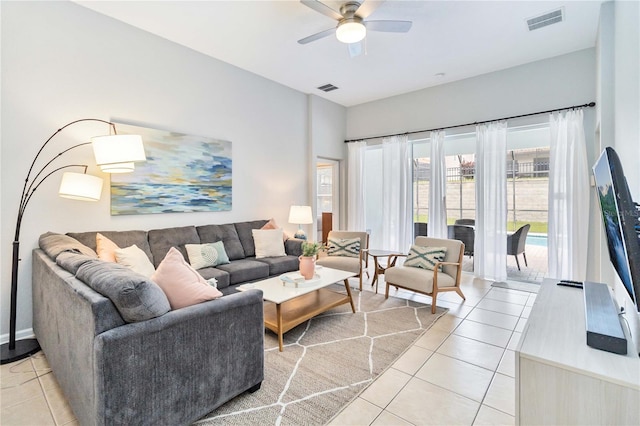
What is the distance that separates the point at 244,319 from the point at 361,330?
1490 millimetres

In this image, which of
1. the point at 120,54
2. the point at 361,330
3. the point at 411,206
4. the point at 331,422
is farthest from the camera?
the point at 411,206

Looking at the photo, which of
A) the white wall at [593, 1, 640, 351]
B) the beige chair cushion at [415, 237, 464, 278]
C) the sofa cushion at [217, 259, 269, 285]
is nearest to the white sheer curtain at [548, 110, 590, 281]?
the white wall at [593, 1, 640, 351]

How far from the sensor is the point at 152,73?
367cm

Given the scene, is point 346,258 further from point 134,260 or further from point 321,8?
point 321,8

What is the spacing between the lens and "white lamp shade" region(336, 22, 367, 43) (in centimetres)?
273

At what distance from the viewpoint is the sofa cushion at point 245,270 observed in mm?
3558

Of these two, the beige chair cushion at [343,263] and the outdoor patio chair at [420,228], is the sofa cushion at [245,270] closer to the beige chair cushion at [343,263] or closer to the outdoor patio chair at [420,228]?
the beige chair cushion at [343,263]

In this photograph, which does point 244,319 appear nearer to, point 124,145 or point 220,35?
point 124,145

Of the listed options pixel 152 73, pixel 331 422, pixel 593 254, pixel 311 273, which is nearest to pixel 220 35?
pixel 152 73

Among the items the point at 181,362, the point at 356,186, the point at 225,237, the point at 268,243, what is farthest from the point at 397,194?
the point at 181,362

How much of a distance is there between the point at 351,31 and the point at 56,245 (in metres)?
3.15

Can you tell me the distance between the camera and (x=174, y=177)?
391 cm

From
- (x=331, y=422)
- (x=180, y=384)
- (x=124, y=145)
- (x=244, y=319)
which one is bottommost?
(x=331, y=422)

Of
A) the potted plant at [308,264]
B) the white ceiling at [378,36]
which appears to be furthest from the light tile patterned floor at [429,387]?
the white ceiling at [378,36]
